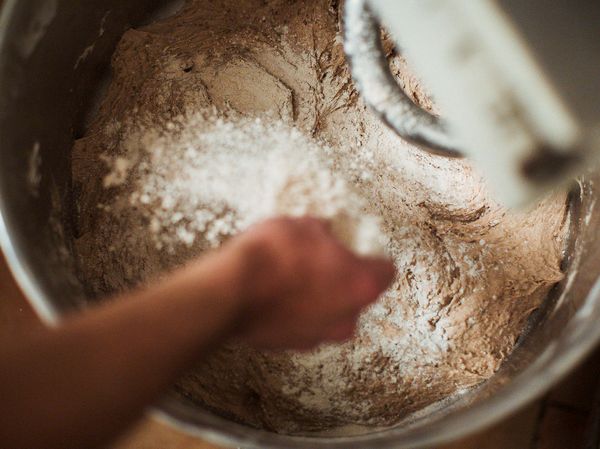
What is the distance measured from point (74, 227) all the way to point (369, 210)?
13.1 inches

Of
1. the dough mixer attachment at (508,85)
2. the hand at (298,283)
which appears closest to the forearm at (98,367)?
the hand at (298,283)

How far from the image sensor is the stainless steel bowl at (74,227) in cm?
45

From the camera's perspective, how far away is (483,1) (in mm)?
376

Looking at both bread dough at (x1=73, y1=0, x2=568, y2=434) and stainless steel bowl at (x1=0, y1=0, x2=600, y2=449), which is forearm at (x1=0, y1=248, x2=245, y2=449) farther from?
bread dough at (x1=73, y1=0, x2=568, y2=434)

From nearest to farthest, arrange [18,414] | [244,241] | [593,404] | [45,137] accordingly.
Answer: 1. [18,414]
2. [244,241]
3. [45,137]
4. [593,404]

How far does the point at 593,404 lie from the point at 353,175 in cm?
44

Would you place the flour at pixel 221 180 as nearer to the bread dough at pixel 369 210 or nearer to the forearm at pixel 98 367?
the bread dough at pixel 369 210

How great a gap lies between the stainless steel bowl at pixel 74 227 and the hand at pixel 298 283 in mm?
95

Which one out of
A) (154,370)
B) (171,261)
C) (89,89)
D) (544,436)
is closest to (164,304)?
(154,370)

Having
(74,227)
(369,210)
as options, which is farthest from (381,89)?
(74,227)

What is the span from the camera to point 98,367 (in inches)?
13.2

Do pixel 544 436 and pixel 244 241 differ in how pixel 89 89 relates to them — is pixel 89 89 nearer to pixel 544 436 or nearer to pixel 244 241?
pixel 244 241

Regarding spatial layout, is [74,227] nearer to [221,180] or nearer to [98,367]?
[221,180]

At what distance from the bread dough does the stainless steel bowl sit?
0.07ft
